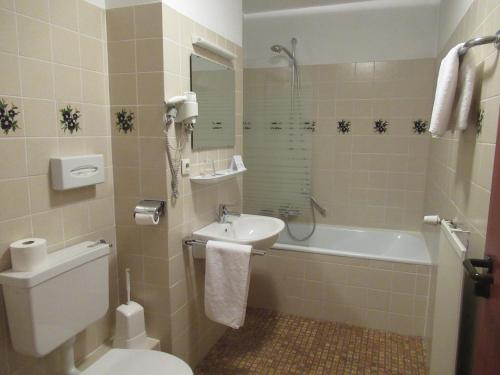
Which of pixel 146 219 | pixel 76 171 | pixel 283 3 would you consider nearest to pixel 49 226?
pixel 76 171

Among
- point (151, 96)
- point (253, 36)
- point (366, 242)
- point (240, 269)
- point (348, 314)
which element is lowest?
point (348, 314)

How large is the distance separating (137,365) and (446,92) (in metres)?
1.80

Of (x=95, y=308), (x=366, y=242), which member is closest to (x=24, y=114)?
(x=95, y=308)

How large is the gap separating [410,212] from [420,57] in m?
1.35

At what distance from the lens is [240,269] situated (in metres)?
1.95

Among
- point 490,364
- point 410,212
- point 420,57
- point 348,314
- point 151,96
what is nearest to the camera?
point 490,364

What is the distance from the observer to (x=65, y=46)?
1.63 metres

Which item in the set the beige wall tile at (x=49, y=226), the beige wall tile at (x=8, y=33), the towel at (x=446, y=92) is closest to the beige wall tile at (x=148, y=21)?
the beige wall tile at (x=8, y=33)

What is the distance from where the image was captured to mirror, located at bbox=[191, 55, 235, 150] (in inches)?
A: 82.9

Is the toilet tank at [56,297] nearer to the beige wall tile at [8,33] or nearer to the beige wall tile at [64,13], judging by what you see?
the beige wall tile at [8,33]

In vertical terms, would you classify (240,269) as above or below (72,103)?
below

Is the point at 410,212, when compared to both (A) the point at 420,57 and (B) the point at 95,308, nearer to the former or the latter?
(A) the point at 420,57

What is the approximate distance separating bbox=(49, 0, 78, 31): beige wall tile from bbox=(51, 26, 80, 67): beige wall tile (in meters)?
0.03

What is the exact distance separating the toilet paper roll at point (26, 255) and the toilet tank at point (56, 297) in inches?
1.1
